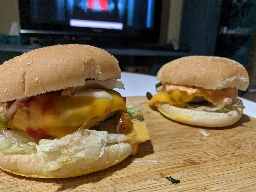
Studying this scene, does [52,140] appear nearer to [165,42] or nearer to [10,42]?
[10,42]

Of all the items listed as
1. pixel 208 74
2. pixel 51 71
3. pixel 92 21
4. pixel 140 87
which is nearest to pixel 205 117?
pixel 208 74

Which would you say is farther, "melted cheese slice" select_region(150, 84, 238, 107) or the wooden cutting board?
"melted cheese slice" select_region(150, 84, 238, 107)

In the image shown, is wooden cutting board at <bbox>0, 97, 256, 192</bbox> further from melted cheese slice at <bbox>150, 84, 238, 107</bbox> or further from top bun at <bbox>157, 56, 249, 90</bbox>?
top bun at <bbox>157, 56, 249, 90</bbox>

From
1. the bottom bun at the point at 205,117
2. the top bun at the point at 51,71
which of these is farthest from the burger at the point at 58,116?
the bottom bun at the point at 205,117

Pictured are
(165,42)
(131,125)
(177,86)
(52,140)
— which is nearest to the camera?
(52,140)

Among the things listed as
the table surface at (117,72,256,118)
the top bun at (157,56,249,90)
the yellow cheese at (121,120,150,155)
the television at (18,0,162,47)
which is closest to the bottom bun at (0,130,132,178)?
the yellow cheese at (121,120,150,155)

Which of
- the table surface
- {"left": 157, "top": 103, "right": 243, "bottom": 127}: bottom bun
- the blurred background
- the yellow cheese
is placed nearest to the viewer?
the yellow cheese

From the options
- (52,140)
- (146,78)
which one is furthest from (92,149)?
(146,78)
